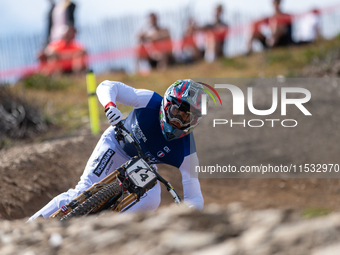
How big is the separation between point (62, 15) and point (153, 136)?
10.5 m

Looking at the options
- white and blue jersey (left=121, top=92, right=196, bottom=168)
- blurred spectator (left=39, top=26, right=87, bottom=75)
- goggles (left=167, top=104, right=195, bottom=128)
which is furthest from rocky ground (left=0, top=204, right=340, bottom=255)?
blurred spectator (left=39, top=26, right=87, bottom=75)

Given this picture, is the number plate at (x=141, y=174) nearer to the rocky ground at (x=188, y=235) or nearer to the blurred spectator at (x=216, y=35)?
the rocky ground at (x=188, y=235)

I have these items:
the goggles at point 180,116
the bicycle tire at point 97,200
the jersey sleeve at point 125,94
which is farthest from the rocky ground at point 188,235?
the jersey sleeve at point 125,94

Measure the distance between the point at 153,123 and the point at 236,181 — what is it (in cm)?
494

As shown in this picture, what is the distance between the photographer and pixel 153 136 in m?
5.03

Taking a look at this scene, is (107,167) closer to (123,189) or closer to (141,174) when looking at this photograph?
(123,189)

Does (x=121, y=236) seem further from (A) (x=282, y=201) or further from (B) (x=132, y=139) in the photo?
(A) (x=282, y=201)

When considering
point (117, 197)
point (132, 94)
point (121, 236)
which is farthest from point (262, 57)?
point (121, 236)

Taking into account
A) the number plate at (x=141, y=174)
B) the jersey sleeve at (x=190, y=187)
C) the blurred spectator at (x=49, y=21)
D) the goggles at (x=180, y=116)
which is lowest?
the jersey sleeve at (x=190, y=187)

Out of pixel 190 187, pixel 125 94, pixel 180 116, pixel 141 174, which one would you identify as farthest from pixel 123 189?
pixel 125 94

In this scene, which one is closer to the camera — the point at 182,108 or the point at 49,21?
the point at 182,108

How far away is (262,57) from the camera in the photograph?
615 inches

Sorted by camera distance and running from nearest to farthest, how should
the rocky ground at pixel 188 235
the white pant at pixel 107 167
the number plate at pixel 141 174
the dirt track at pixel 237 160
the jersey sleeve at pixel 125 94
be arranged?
the rocky ground at pixel 188 235, the number plate at pixel 141 174, the white pant at pixel 107 167, the jersey sleeve at pixel 125 94, the dirt track at pixel 237 160

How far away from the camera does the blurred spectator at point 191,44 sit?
15000mm
